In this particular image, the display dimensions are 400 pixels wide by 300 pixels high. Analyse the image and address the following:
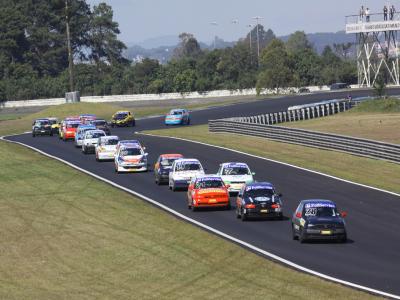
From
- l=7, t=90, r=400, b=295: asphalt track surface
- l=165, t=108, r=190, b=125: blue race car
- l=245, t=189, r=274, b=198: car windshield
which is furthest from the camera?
l=165, t=108, r=190, b=125: blue race car

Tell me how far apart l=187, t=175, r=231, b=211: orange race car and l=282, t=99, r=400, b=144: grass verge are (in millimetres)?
26838

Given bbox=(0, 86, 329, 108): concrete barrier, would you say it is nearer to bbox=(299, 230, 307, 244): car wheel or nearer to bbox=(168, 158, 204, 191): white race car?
bbox=(168, 158, 204, 191): white race car

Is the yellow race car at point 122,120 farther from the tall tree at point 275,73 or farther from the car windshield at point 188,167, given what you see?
the tall tree at point 275,73

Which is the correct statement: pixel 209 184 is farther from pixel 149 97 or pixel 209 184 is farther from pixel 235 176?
pixel 149 97

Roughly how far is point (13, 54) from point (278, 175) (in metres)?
153

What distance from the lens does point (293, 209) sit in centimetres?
3778

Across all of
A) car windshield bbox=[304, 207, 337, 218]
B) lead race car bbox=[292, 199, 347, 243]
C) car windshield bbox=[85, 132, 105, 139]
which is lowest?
lead race car bbox=[292, 199, 347, 243]

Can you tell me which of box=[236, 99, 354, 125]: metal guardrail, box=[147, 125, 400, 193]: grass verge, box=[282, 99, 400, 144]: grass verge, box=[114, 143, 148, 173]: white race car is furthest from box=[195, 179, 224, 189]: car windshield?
box=[236, 99, 354, 125]: metal guardrail

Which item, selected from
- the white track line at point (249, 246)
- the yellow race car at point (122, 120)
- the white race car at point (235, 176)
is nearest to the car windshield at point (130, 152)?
the white track line at point (249, 246)

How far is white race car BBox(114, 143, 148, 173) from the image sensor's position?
166 feet

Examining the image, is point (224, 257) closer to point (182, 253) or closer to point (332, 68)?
point (182, 253)

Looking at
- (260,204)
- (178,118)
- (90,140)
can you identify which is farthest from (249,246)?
(178,118)

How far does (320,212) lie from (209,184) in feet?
26.8

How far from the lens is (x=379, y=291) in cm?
2433
